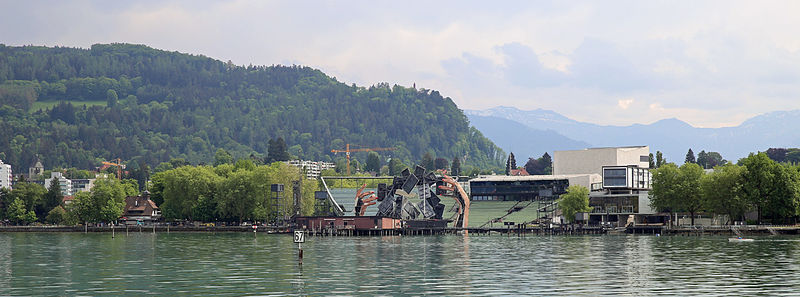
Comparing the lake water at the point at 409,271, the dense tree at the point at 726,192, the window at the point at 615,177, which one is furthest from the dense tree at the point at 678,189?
the lake water at the point at 409,271

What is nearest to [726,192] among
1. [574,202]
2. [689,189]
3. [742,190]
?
[742,190]

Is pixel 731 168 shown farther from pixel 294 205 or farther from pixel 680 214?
pixel 294 205

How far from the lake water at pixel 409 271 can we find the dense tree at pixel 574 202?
76.7 m

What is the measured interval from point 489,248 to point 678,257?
25.5 m

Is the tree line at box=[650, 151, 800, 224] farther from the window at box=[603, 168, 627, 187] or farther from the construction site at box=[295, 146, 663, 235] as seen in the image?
the window at box=[603, 168, 627, 187]

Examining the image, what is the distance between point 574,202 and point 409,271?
378 ft

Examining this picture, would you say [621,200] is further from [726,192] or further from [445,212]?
[726,192]

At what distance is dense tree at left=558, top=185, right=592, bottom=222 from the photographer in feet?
598

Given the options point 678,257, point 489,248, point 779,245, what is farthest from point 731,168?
point 678,257

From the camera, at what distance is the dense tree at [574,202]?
18225cm

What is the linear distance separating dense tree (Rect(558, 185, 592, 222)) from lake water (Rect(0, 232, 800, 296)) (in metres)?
76.7

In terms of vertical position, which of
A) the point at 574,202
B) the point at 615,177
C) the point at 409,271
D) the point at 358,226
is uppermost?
the point at 615,177

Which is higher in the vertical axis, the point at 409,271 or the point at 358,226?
the point at 358,226

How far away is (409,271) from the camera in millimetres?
71750
